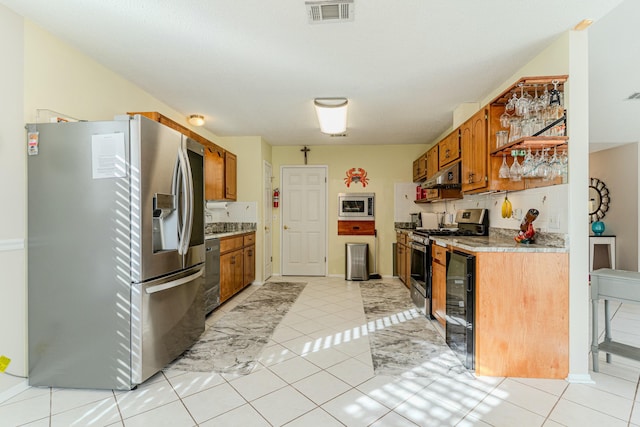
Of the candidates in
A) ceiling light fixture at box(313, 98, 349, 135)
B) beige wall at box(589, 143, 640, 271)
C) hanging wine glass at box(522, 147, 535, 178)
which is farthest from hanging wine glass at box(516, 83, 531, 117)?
beige wall at box(589, 143, 640, 271)

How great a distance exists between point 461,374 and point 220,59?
119 inches

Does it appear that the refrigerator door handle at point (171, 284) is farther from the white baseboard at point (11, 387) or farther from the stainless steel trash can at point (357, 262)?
the stainless steel trash can at point (357, 262)

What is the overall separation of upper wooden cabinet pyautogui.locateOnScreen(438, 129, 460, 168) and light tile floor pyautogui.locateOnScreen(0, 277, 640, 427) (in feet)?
7.57

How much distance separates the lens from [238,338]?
2908 mm

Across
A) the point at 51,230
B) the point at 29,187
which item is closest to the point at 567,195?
the point at 51,230

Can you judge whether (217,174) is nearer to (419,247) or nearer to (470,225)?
(419,247)

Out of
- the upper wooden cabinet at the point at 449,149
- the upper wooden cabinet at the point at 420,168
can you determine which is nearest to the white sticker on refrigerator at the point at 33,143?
the upper wooden cabinet at the point at 449,149

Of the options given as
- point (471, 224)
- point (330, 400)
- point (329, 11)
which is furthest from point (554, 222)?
point (329, 11)

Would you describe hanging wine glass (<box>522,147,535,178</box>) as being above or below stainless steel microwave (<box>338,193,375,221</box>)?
above

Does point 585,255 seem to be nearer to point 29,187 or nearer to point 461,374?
point 461,374

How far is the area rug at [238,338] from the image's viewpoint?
7.90 feet

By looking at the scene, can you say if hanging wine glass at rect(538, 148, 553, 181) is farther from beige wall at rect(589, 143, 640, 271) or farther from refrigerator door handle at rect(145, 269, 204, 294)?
beige wall at rect(589, 143, 640, 271)

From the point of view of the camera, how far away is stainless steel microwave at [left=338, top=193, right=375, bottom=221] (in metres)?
5.80

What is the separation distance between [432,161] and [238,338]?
3.48 meters
